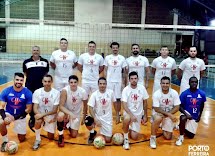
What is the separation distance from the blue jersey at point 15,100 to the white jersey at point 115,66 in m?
2.10

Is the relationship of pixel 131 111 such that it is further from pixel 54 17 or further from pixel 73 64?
pixel 54 17

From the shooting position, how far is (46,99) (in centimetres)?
481

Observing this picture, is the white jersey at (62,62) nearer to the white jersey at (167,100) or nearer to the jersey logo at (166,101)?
the white jersey at (167,100)

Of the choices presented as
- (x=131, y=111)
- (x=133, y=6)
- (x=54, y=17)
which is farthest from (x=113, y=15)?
(x=131, y=111)

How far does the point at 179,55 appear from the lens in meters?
20.8

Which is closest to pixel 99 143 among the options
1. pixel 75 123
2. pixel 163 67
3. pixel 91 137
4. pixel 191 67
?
pixel 91 137

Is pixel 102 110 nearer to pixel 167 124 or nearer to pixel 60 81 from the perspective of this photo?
pixel 167 124

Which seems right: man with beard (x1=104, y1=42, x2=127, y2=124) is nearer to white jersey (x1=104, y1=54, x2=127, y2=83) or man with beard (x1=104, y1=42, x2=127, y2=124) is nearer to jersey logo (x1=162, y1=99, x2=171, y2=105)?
white jersey (x1=104, y1=54, x2=127, y2=83)

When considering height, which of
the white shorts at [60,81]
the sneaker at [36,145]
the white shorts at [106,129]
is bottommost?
the sneaker at [36,145]

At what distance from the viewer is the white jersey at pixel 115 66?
6078 mm

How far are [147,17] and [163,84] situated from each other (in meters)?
18.4

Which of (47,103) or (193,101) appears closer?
(47,103)

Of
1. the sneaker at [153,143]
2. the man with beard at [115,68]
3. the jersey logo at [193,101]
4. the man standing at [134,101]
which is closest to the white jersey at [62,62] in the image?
the man with beard at [115,68]

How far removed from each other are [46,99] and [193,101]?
277 cm
